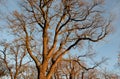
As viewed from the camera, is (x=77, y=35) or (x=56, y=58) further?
(x=77, y=35)

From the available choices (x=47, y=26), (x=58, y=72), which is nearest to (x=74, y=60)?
(x=47, y=26)

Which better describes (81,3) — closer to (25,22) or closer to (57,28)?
(57,28)

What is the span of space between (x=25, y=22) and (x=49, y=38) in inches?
110

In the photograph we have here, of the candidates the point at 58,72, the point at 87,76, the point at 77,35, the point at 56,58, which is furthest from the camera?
the point at 87,76

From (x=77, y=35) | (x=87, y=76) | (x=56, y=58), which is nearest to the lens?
(x=56, y=58)

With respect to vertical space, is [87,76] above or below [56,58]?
below

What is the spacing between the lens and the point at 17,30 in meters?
23.2

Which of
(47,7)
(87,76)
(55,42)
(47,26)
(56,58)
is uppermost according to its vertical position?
(47,7)

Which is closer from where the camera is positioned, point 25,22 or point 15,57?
point 25,22

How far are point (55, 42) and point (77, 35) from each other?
2367 mm

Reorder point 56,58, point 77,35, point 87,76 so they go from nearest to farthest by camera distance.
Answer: point 56,58, point 77,35, point 87,76

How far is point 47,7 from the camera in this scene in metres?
23.4

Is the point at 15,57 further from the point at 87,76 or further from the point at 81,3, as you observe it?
the point at 81,3

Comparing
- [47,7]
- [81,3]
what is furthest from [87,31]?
[47,7]
